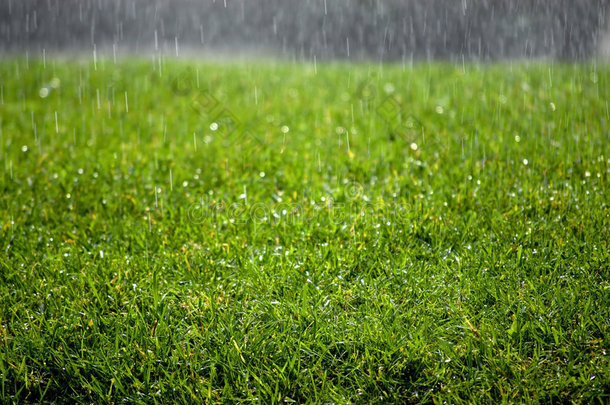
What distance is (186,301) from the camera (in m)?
2.36

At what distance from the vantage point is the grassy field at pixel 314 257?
6.41ft

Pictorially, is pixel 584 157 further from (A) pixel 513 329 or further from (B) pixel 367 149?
(A) pixel 513 329

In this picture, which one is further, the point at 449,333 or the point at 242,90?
the point at 242,90

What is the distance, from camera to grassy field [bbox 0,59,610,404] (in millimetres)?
1954

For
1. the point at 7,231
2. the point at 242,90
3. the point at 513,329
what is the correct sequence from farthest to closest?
the point at 242,90 → the point at 7,231 → the point at 513,329

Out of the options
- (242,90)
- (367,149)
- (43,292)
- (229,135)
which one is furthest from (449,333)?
(242,90)

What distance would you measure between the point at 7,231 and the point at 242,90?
3806 mm

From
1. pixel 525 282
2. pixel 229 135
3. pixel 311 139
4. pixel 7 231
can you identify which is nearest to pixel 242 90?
pixel 229 135

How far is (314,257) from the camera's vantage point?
262cm

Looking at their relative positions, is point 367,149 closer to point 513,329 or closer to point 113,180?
point 113,180

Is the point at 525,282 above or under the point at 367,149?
under

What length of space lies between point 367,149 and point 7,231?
2.59 metres

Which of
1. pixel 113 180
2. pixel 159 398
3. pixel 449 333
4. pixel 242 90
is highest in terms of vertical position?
pixel 242 90

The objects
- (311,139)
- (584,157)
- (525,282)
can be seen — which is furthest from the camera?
(311,139)
